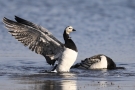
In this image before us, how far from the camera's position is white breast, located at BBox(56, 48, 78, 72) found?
15.4 m

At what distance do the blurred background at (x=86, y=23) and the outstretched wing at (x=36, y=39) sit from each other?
2130 mm

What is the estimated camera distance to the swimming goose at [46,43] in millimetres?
15484

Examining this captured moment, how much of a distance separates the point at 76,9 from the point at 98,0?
333 cm

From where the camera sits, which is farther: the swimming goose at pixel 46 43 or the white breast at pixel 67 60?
the swimming goose at pixel 46 43

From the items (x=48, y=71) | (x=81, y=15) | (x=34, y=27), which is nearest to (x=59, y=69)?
(x=48, y=71)

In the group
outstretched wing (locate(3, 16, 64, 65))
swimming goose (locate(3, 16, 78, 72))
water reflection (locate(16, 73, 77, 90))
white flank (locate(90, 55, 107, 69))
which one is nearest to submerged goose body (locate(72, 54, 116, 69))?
white flank (locate(90, 55, 107, 69))

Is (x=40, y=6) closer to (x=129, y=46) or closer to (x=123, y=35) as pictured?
(x=123, y=35)

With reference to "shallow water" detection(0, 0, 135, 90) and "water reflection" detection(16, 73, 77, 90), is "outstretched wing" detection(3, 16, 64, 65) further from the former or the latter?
"water reflection" detection(16, 73, 77, 90)

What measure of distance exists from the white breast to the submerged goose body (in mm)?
782

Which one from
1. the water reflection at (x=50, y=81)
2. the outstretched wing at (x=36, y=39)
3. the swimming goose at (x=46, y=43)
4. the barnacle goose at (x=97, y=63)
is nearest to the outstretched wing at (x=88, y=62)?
the barnacle goose at (x=97, y=63)

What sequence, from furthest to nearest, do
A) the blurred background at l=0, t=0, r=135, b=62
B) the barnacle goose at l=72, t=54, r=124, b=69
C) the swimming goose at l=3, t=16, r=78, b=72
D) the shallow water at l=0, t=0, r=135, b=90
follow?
the blurred background at l=0, t=0, r=135, b=62 → the barnacle goose at l=72, t=54, r=124, b=69 → the swimming goose at l=3, t=16, r=78, b=72 → the shallow water at l=0, t=0, r=135, b=90

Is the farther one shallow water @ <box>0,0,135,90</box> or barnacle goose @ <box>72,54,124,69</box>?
barnacle goose @ <box>72,54,124,69</box>

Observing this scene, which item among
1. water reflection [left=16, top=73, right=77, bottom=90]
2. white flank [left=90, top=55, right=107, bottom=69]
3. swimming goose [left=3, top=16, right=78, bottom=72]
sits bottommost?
water reflection [left=16, top=73, right=77, bottom=90]

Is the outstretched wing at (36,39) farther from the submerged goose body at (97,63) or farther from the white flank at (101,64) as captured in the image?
the white flank at (101,64)
